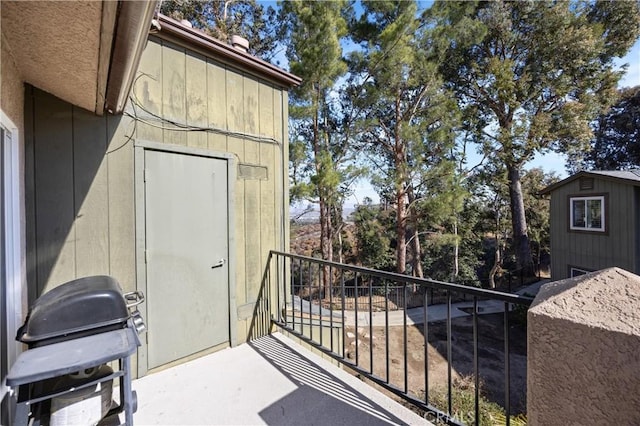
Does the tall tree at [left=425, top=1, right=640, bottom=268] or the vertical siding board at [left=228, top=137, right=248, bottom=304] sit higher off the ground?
the tall tree at [left=425, top=1, right=640, bottom=268]

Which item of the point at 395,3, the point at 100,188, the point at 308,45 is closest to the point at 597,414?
the point at 100,188

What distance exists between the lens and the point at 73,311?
1.35m

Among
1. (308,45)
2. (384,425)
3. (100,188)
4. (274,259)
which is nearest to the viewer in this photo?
(384,425)

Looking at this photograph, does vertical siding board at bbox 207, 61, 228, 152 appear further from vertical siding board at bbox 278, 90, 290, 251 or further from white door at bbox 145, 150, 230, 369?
vertical siding board at bbox 278, 90, 290, 251

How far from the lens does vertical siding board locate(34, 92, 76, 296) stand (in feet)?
6.34

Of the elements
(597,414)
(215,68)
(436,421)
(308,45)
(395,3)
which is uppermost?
(395,3)

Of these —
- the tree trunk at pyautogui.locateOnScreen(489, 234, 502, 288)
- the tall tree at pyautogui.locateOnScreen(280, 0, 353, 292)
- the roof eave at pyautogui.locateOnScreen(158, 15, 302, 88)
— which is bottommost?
the tree trunk at pyautogui.locateOnScreen(489, 234, 502, 288)

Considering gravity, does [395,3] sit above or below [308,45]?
above

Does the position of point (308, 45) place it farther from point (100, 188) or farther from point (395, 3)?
point (100, 188)

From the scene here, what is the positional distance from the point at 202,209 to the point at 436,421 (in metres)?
2.31

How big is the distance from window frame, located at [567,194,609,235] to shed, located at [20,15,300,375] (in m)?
8.75

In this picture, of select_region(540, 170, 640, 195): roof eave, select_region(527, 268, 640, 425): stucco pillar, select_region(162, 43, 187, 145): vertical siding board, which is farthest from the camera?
select_region(540, 170, 640, 195): roof eave

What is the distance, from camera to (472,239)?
14.2 m

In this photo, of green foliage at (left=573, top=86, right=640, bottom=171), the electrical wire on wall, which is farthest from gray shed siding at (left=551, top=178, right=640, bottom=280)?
the electrical wire on wall
